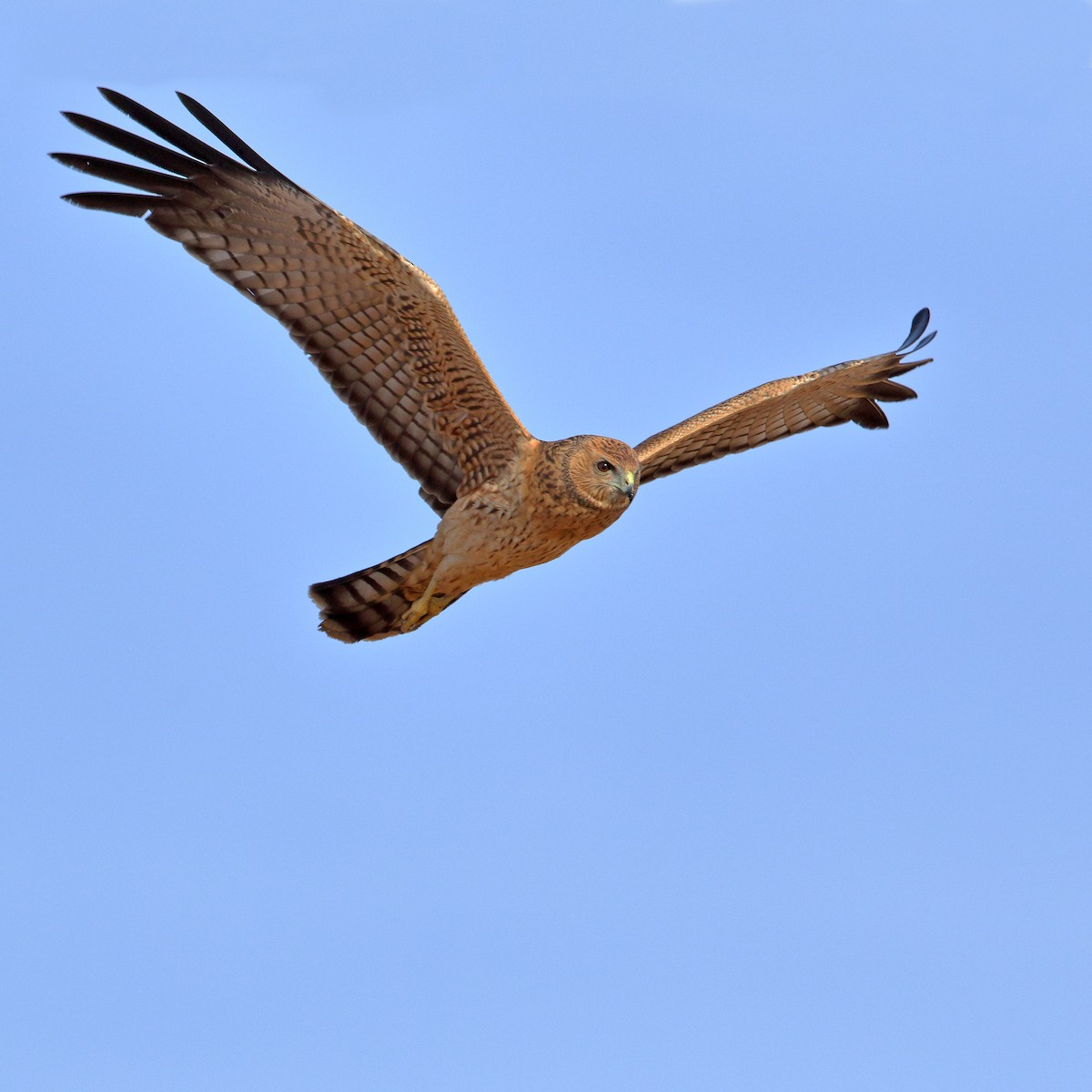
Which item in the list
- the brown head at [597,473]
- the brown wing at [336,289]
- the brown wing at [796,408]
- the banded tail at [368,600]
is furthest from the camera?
the brown wing at [796,408]

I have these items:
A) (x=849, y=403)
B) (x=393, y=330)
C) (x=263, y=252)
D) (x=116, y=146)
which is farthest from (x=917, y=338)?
(x=116, y=146)

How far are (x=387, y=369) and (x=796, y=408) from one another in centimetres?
375

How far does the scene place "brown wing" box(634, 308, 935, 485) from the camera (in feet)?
43.2

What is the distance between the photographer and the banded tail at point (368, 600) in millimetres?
11617

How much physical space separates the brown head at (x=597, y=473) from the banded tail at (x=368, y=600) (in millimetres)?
1118

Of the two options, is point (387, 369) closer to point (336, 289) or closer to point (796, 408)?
point (336, 289)

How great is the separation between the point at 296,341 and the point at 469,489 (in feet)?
4.90

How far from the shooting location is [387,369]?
1150 cm

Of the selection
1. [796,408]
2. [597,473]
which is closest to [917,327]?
[796,408]

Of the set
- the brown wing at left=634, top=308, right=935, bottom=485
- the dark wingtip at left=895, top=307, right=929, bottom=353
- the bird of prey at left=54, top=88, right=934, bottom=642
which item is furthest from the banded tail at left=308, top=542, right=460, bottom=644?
the dark wingtip at left=895, top=307, right=929, bottom=353

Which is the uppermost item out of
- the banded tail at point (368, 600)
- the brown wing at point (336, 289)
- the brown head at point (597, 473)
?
the brown wing at point (336, 289)

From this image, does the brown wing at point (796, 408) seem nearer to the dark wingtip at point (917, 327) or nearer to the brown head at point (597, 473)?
the dark wingtip at point (917, 327)

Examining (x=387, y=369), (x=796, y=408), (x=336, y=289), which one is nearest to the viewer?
(x=336, y=289)

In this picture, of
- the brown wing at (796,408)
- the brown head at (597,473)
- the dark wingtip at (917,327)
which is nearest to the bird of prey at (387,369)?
the brown head at (597,473)
